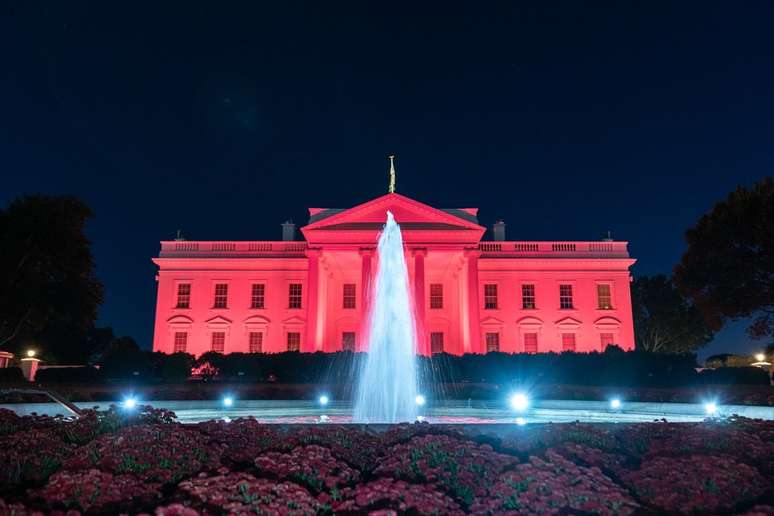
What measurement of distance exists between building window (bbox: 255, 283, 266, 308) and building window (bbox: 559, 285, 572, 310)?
20.0 m

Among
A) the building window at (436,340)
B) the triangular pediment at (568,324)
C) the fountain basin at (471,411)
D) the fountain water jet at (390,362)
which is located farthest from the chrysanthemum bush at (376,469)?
the triangular pediment at (568,324)

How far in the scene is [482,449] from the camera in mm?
7027

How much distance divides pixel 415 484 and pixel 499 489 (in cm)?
81

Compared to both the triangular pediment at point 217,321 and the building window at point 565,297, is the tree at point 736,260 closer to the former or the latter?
the building window at point 565,297

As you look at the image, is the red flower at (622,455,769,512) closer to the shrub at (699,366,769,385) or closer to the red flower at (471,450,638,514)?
the red flower at (471,450,638,514)

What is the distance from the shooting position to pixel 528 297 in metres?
41.4

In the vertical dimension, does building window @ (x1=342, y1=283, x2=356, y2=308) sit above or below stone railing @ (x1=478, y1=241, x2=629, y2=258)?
below

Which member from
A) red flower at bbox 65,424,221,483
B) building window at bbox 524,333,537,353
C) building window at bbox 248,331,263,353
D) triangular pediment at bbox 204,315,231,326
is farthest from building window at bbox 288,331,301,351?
red flower at bbox 65,424,221,483

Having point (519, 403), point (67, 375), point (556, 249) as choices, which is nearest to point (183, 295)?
point (67, 375)

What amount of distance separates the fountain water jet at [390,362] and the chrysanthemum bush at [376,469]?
665 cm

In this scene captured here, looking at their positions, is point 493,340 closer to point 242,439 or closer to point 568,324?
point 568,324

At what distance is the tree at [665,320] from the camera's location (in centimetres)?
5297

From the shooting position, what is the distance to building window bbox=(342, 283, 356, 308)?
4093 centimetres

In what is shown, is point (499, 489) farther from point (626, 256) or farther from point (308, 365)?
point (626, 256)
